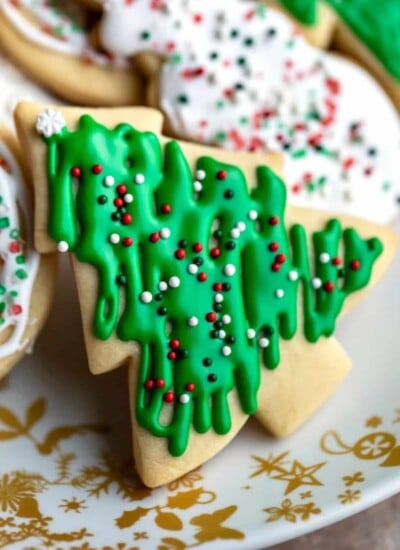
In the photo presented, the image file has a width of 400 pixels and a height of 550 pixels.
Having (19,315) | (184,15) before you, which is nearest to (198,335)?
(19,315)

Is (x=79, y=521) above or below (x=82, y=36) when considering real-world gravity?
below

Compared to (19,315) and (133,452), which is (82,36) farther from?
(133,452)

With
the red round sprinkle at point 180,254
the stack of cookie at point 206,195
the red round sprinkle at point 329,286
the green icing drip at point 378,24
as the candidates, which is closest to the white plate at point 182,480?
the stack of cookie at point 206,195

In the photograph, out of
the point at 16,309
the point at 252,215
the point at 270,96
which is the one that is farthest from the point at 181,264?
the point at 270,96

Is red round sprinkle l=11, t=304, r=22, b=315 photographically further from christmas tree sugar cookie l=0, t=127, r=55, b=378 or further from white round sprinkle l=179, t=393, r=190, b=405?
white round sprinkle l=179, t=393, r=190, b=405

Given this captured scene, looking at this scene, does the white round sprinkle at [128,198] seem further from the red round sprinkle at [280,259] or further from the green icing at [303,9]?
the green icing at [303,9]

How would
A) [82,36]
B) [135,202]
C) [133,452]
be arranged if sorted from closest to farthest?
[135,202] < [133,452] < [82,36]
